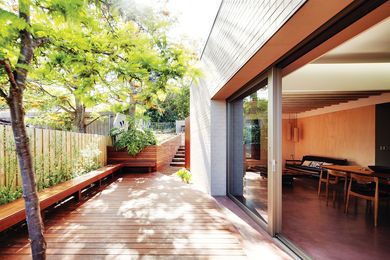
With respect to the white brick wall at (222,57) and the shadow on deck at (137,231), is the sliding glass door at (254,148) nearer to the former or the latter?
the white brick wall at (222,57)

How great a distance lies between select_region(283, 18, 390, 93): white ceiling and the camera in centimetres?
303

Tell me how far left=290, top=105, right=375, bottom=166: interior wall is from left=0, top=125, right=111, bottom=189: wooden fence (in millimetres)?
7796

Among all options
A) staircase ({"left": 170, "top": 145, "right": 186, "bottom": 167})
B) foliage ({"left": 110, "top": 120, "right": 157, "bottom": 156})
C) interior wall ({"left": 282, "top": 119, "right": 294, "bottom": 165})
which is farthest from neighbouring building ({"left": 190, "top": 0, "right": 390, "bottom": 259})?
staircase ({"left": 170, "top": 145, "right": 186, "bottom": 167})

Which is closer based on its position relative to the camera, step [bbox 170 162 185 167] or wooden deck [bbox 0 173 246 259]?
wooden deck [bbox 0 173 246 259]

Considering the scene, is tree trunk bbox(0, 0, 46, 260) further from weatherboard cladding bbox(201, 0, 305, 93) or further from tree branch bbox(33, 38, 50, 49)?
weatherboard cladding bbox(201, 0, 305, 93)

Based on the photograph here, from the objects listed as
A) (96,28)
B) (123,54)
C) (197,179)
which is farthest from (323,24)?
(197,179)

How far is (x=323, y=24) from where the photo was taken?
6.71 feet

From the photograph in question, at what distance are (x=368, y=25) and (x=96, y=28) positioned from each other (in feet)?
8.12

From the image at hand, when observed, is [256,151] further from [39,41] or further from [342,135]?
[342,135]

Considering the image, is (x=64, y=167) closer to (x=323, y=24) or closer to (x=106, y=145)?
(x=106, y=145)

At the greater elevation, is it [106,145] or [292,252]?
[106,145]

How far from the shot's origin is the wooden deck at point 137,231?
2.54 meters

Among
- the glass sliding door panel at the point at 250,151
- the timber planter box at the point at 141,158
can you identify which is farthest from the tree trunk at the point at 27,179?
the timber planter box at the point at 141,158

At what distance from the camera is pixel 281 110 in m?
2.98
